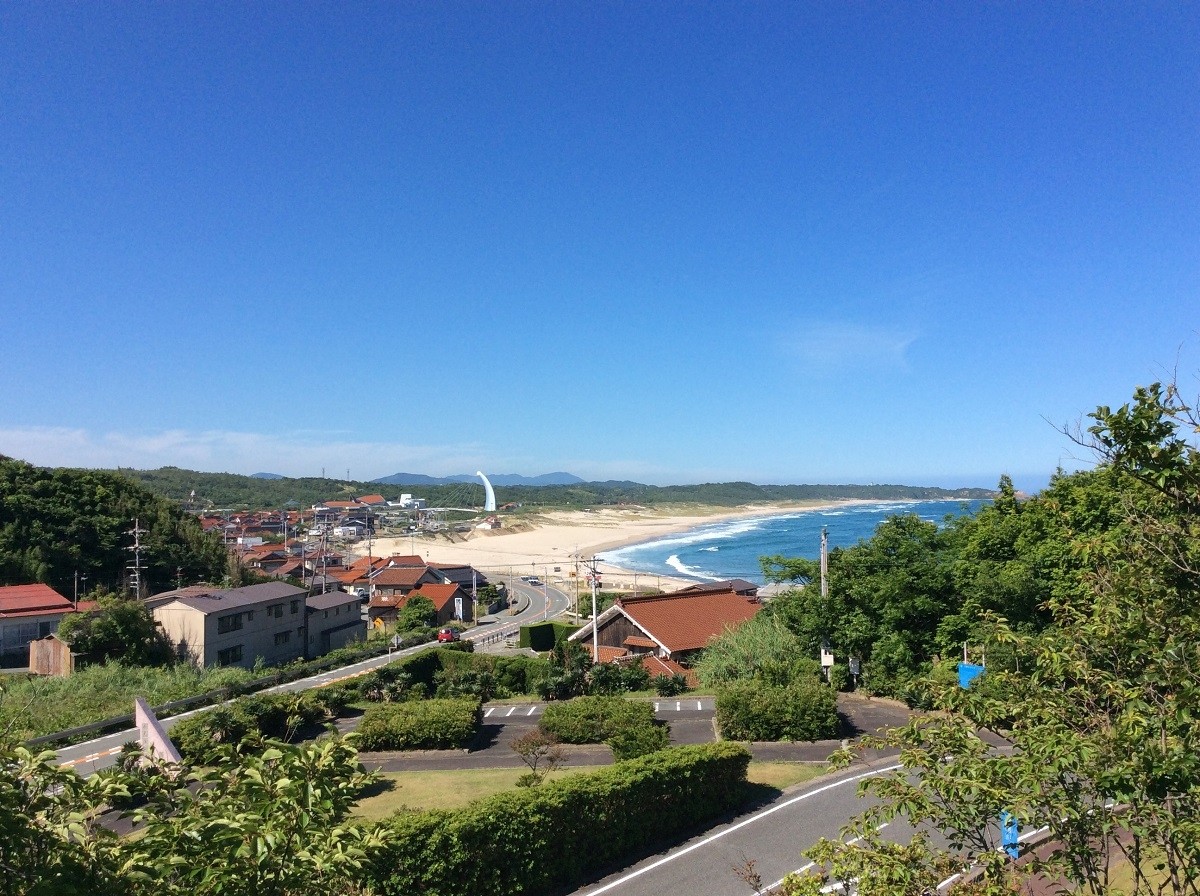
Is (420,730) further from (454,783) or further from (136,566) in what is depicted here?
(136,566)

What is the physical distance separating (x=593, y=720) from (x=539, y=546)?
117914 mm

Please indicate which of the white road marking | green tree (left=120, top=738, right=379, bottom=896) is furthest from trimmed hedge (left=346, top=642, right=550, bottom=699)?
green tree (left=120, top=738, right=379, bottom=896)

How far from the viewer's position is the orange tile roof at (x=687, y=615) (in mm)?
35156

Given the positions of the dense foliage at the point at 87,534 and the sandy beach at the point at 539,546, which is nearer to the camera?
the dense foliage at the point at 87,534

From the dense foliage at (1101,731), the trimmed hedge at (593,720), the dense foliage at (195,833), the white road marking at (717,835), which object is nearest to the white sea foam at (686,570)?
the trimmed hedge at (593,720)

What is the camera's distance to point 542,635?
47.2m

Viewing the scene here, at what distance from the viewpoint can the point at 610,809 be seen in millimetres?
13664

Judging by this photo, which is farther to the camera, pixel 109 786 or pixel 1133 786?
pixel 1133 786

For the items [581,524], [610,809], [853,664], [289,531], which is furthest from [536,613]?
[581,524]

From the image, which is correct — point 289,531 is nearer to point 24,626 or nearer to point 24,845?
point 24,626

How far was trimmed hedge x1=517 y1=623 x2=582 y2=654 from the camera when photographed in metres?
46.9

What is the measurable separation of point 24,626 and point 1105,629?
4892 centimetres

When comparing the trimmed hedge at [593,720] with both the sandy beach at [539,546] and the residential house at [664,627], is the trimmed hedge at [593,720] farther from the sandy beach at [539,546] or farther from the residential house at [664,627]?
the sandy beach at [539,546]

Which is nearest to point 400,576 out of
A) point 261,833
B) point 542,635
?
point 542,635
